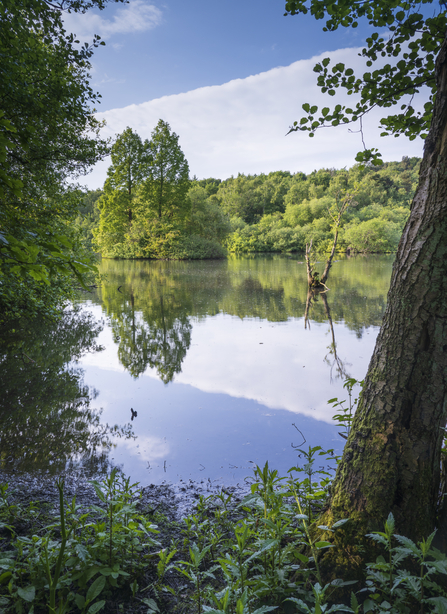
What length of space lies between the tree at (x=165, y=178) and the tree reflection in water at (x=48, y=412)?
93.2 feet

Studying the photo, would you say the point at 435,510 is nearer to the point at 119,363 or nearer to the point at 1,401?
the point at 1,401

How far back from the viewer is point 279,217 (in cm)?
5903

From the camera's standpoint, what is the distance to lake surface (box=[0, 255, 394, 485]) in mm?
3432

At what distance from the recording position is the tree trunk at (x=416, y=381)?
1.54 metres

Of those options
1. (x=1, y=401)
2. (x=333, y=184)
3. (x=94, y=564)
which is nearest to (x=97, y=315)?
(x=1, y=401)

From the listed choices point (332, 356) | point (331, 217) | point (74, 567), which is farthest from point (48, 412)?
point (331, 217)

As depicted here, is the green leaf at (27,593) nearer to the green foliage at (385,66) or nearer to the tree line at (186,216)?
the green foliage at (385,66)

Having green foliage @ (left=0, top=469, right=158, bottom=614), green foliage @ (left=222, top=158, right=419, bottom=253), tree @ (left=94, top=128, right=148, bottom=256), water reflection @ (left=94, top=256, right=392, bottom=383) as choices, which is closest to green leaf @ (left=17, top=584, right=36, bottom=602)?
green foliage @ (left=0, top=469, right=158, bottom=614)

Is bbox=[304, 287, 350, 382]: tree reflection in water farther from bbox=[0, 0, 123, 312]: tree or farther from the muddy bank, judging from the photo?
bbox=[0, 0, 123, 312]: tree

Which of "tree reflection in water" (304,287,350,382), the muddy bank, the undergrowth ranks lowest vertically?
the muddy bank

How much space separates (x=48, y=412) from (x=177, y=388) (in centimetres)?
171

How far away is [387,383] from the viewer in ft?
5.40

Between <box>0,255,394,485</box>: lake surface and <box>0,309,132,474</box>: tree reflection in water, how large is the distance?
0.02 meters

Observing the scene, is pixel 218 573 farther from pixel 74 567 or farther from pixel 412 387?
pixel 412 387
